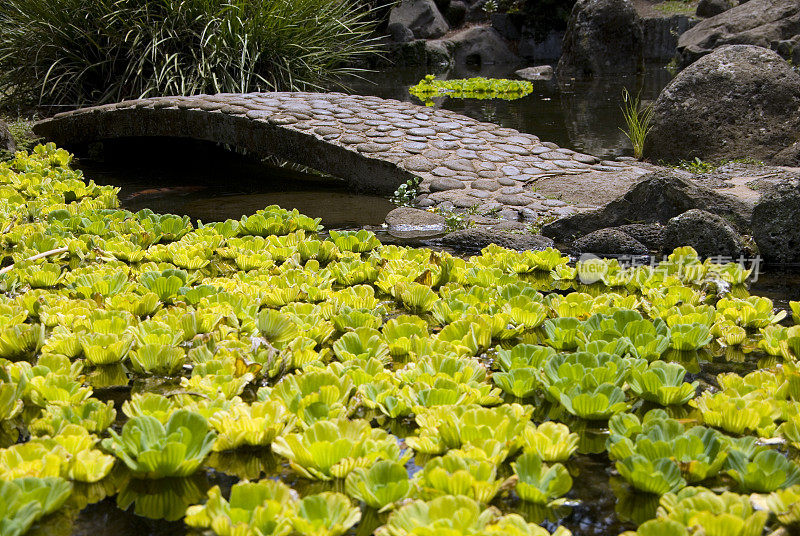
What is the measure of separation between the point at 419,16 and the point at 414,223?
17054 mm

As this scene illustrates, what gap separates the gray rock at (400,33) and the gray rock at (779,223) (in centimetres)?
1695

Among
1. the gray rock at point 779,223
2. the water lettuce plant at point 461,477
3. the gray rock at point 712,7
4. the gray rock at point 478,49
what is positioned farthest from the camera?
the gray rock at point 478,49

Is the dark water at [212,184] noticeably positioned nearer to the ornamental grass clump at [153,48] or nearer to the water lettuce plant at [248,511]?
the ornamental grass clump at [153,48]

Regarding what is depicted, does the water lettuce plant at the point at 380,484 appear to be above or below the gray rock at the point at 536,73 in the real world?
below

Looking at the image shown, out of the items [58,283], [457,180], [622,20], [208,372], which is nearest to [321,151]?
[457,180]

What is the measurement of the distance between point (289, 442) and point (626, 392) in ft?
3.53

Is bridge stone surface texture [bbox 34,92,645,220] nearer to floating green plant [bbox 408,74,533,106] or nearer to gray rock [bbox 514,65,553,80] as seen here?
floating green plant [bbox 408,74,533,106]

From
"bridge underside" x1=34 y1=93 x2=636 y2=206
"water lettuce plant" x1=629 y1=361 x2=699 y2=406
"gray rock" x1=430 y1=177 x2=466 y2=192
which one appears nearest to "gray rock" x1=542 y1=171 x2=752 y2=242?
"bridge underside" x1=34 y1=93 x2=636 y2=206

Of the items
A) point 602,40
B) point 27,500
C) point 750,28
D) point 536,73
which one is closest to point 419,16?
point 536,73

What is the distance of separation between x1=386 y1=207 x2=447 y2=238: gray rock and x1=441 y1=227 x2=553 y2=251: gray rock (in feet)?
1.15

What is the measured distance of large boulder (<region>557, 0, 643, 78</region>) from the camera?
15.5 meters

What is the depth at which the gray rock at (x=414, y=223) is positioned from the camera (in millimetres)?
5047

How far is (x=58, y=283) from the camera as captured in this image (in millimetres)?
3533

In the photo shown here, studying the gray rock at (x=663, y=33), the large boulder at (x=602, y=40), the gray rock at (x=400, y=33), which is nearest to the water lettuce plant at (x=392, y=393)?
the large boulder at (x=602, y=40)
